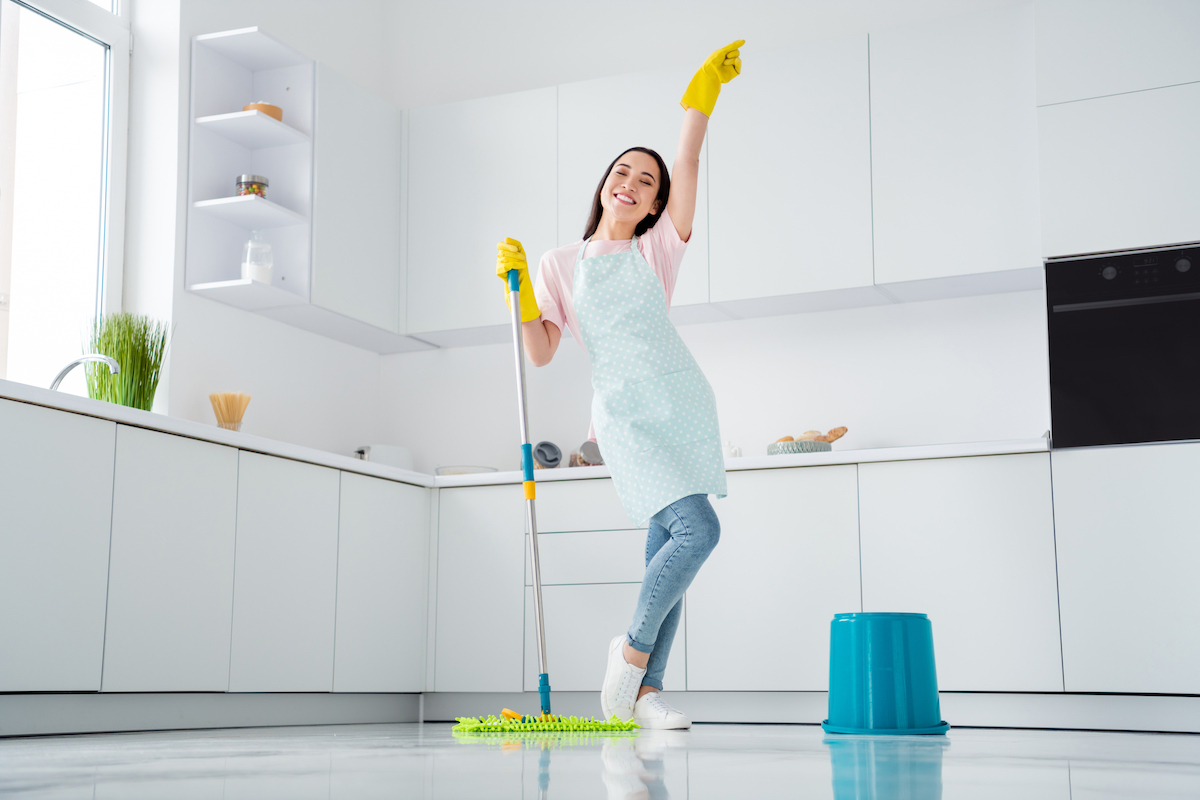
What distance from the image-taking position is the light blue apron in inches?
95.3

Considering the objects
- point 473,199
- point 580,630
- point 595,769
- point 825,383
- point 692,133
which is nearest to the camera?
point 595,769

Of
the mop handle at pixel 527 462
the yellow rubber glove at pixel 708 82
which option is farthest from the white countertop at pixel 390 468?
the yellow rubber glove at pixel 708 82

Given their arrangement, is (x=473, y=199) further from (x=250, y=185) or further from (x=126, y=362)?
(x=126, y=362)

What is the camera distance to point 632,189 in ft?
8.48

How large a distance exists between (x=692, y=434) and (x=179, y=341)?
176 centimetres

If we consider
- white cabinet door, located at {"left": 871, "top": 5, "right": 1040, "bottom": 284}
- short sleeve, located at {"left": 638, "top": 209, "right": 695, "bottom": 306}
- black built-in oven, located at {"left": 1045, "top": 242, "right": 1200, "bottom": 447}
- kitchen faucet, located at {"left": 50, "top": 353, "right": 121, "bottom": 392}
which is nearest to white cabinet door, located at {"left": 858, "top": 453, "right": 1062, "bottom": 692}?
black built-in oven, located at {"left": 1045, "top": 242, "right": 1200, "bottom": 447}

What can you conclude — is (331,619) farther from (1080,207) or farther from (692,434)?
(1080,207)

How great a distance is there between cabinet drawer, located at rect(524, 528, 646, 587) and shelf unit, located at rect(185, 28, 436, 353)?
110 centimetres

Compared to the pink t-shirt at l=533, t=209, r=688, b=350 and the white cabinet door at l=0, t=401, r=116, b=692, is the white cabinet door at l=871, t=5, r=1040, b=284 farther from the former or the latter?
the white cabinet door at l=0, t=401, r=116, b=692

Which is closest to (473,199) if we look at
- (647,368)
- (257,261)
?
(257,261)

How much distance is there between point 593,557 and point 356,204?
1.50m

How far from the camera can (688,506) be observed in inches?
94.0

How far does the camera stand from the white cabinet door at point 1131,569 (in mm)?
2789

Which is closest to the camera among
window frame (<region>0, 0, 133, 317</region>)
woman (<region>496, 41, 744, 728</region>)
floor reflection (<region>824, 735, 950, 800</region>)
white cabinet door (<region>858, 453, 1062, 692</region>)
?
floor reflection (<region>824, 735, 950, 800</region>)
